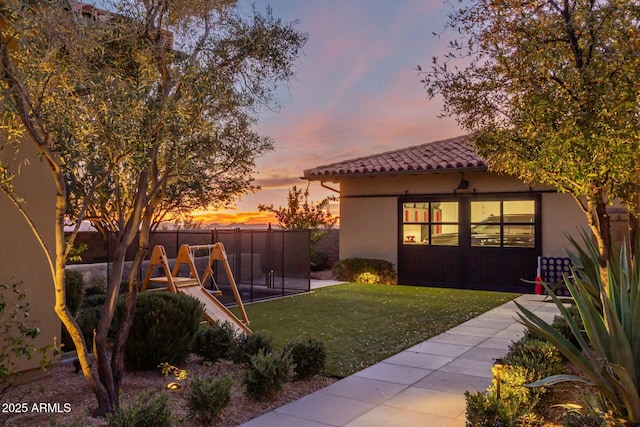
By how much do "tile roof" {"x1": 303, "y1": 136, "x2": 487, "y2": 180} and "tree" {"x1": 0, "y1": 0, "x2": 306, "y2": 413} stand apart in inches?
331

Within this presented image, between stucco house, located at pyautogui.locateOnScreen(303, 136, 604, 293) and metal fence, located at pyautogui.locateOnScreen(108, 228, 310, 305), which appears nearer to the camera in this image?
metal fence, located at pyautogui.locateOnScreen(108, 228, 310, 305)

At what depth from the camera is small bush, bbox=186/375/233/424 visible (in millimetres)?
3893

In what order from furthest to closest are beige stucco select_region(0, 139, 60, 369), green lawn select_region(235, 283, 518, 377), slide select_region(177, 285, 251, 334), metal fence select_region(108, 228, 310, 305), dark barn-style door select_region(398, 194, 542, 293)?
dark barn-style door select_region(398, 194, 542, 293) → metal fence select_region(108, 228, 310, 305) → slide select_region(177, 285, 251, 334) → green lawn select_region(235, 283, 518, 377) → beige stucco select_region(0, 139, 60, 369)

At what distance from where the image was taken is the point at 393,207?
14.6m

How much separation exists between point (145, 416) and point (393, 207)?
11.9 m

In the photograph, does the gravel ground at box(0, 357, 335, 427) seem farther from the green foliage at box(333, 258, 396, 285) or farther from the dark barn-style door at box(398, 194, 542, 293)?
the green foliage at box(333, 258, 396, 285)

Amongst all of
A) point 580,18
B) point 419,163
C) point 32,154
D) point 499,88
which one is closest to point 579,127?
point 580,18

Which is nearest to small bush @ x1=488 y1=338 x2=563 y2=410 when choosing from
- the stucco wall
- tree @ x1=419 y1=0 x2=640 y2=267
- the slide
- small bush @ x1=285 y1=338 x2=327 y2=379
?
tree @ x1=419 y1=0 x2=640 y2=267

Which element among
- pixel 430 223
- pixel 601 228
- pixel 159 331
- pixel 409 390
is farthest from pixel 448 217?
pixel 159 331

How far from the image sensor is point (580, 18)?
4.33 meters

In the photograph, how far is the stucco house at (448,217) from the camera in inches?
495

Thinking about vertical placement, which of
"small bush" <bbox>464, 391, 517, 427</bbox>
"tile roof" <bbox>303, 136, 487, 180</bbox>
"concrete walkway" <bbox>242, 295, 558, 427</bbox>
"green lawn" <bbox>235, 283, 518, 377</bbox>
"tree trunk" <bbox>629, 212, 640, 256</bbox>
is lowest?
"green lawn" <bbox>235, 283, 518, 377</bbox>

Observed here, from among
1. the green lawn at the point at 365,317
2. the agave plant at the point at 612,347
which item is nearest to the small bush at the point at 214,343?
the green lawn at the point at 365,317

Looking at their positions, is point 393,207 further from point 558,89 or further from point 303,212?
point 558,89
